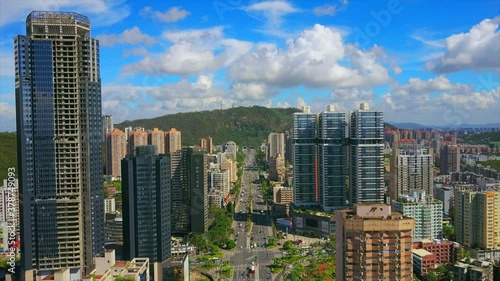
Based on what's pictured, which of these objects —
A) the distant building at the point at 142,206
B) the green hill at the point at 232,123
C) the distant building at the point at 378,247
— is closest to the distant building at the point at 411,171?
the distant building at the point at 142,206

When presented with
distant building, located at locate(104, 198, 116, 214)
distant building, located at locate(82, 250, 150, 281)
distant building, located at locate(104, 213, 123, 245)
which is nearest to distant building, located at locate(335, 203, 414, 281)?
distant building, located at locate(82, 250, 150, 281)

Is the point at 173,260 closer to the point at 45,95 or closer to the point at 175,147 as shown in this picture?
the point at 45,95

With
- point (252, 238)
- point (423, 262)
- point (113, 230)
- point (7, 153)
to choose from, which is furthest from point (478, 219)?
point (7, 153)

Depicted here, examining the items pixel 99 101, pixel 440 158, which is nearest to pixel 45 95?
pixel 99 101

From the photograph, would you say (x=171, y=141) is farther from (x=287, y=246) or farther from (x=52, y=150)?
(x=52, y=150)

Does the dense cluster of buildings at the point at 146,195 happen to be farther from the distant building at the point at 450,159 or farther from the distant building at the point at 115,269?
the distant building at the point at 450,159
